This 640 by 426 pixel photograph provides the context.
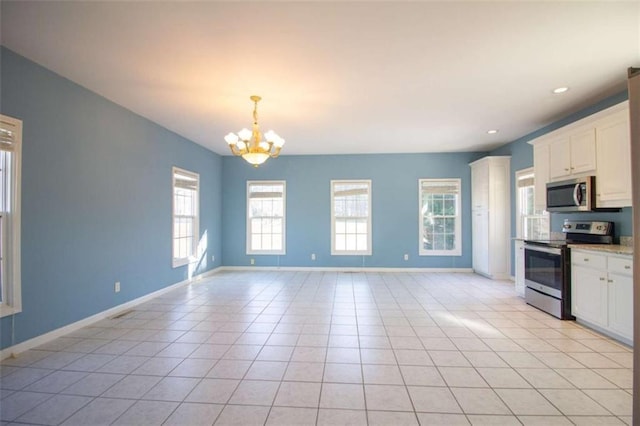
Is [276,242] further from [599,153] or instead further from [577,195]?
[599,153]

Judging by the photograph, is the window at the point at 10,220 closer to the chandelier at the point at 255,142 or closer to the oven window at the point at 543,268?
the chandelier at the point at 255,142

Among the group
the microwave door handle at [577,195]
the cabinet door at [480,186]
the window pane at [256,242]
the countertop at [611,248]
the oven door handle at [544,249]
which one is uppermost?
the cabinet door at [480,186]

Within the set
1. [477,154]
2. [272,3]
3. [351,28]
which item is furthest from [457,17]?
[477,154]

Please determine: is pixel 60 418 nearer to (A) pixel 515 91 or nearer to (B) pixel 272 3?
(B) pixel 272 3

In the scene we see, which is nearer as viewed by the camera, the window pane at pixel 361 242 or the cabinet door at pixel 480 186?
the cabinet door at pixel 480 186

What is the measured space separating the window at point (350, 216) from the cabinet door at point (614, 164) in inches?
160

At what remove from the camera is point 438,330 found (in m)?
3.32

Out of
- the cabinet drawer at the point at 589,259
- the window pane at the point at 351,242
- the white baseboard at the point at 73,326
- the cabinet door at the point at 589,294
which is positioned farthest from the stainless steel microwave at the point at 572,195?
the white baseboard at the point at 73,326

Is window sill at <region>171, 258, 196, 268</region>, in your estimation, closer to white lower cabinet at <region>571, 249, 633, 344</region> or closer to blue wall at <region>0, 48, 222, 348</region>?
blue wall at <region>0, 48, 222, 348</region>

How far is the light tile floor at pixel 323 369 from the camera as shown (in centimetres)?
194

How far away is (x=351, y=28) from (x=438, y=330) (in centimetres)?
315

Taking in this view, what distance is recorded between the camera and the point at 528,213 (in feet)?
17.7

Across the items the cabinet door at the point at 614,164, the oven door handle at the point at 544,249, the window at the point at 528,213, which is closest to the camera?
the cabinet door at the point at 614,164

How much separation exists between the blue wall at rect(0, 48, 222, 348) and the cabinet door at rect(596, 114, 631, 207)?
235 inches
